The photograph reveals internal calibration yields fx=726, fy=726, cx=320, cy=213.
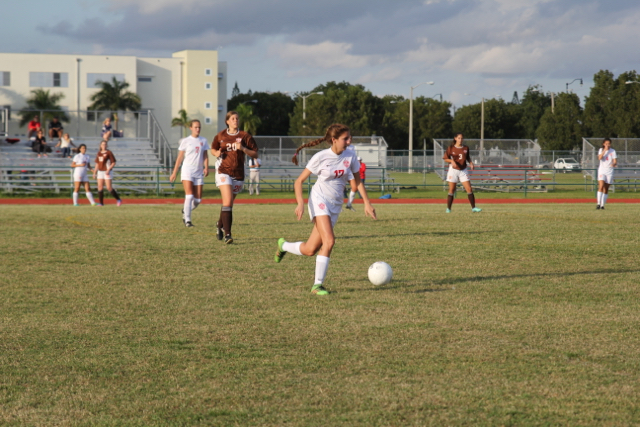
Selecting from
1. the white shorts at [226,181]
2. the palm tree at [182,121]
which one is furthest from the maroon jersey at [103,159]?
the palm tree at [182,121]

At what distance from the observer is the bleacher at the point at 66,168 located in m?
29.8

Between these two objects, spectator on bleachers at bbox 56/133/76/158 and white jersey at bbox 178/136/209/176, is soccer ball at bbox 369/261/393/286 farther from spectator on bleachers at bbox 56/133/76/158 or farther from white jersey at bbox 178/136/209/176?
spectator on bleachers at bbox 56/133/76/158

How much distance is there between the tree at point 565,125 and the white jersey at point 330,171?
5233cm

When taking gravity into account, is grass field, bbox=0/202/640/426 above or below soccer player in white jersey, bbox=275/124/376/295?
below

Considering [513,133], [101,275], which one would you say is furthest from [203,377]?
[513,133]

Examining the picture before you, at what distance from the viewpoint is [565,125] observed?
56719 mm

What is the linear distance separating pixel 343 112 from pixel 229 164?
66004mm

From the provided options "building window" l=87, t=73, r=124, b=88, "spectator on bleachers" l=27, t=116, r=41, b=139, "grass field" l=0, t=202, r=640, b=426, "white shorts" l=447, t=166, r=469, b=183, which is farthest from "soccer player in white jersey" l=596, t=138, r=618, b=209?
"building window" l=87, t=73, r=124, b=88

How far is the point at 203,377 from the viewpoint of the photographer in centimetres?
445

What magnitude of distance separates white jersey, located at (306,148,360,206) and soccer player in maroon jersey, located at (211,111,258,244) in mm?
4182

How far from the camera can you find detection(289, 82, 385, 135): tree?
7631 cm

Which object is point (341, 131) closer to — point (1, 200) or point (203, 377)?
point (203, 377)

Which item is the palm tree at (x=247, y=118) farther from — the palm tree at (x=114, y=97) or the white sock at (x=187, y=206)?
the white sock at (x=187, y=206)

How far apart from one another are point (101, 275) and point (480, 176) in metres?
27.7
